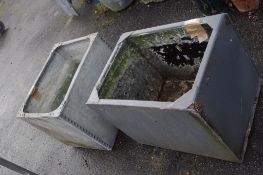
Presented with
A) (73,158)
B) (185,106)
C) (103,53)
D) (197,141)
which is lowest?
(73,158)

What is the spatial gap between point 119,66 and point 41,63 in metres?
3.35

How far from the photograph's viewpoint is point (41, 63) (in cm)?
686

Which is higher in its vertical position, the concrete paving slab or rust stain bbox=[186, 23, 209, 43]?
rust stain bbox=[186, 23, 209, 43]

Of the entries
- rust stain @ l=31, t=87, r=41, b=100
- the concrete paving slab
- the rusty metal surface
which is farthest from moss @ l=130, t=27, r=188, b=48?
rust stain @ l=31, t=87, r=41, b=100

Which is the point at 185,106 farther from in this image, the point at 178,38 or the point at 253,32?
the point at 253,32

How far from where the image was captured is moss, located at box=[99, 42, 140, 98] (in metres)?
3.80

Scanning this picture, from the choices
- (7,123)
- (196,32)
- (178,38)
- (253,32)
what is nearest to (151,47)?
(178,38)

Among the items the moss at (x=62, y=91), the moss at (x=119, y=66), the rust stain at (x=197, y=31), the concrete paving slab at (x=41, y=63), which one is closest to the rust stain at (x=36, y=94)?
the moss at (x=62, y=91)

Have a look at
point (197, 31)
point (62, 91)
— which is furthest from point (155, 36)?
point (62, 91)

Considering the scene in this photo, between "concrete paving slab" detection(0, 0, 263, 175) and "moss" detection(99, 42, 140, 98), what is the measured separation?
39.2 inches

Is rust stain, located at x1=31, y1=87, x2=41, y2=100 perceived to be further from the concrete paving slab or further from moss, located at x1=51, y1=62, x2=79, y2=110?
the concrete paving slab

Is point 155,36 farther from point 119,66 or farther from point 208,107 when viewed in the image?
point 208,107

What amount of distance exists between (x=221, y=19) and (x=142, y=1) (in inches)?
121

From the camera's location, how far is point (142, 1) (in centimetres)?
603
